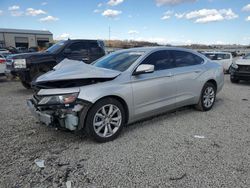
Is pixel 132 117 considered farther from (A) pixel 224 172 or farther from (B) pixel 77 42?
(B) pixel 77 42

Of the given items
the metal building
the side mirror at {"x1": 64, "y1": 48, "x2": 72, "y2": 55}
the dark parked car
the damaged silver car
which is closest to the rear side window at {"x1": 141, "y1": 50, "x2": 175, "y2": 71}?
the damaged silver car

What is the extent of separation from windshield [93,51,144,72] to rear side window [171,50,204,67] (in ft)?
3.26

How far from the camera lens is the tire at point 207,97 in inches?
224

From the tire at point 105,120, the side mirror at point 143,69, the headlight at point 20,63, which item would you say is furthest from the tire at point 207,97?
the headlight at point 20,63

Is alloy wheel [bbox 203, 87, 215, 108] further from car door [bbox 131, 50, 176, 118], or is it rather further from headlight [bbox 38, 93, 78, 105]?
headlight [bbox 38, 93, 78, 105]

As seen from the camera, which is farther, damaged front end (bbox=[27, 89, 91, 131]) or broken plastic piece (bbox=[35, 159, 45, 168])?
damaged front end (bbox=[27, 89, 91, 131])

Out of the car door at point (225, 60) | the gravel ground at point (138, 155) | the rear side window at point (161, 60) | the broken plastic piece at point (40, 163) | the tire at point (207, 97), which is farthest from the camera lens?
the car door at point (225, 60)

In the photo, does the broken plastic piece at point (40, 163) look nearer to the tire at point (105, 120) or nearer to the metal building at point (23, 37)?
the tire at point (105, 120)

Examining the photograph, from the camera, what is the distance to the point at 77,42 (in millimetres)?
8906

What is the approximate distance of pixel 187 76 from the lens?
5227 millimetres

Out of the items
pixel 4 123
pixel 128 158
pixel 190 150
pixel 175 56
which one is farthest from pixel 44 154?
pixel 175 56

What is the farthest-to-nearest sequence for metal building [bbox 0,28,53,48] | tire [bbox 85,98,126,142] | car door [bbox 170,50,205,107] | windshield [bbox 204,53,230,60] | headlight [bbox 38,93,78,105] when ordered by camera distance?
metal building [bbox 0,28,53,48]
windshield [bbox 204,53,230,60]
car door [bbox 170,50,205,107]
tire [bbox 85,98,126,142]
headlight [bbox 38,93,78,105]

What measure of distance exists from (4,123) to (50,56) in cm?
372

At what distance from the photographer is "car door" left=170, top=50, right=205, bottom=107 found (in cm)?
508
